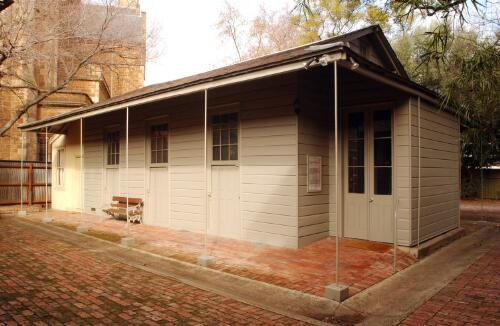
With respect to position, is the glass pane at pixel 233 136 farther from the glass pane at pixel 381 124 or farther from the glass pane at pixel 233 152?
the glass pane at pixel 381 124

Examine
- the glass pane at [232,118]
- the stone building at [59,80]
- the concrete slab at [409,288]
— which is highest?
the stone building at [59,80]

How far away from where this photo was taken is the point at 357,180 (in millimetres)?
7488

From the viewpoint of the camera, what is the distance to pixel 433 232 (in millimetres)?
7805

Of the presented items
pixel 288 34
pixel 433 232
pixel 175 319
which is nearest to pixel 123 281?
pixel 175 319

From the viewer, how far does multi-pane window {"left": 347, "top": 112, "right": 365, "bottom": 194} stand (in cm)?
744

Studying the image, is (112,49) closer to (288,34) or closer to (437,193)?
(288,34)

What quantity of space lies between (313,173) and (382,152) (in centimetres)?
139

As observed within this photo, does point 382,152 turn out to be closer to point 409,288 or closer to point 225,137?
point 409,288

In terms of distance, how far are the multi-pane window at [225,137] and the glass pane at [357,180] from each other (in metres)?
2.45

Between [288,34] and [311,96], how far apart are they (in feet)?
65.7

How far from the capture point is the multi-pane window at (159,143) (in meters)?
9.96

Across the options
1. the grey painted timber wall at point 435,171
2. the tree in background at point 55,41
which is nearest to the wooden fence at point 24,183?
the tree in background at point 55,41

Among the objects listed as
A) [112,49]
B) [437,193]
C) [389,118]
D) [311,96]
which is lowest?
[437,193]

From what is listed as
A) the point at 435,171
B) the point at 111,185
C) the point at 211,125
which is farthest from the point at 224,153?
the point at 111,185
